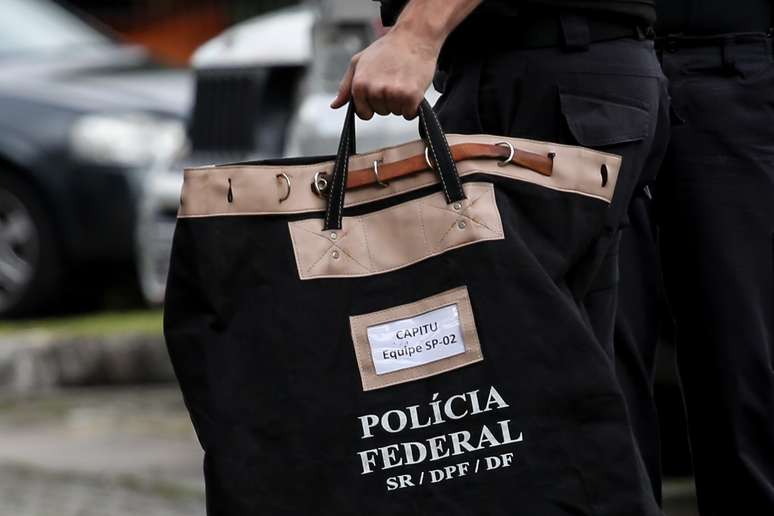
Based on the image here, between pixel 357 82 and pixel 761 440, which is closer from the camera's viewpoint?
pixel 357 82

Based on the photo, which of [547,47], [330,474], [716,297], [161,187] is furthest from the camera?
[161,187]

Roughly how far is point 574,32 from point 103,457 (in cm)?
333

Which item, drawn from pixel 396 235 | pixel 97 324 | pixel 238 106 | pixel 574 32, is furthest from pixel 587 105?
pixel 97 324

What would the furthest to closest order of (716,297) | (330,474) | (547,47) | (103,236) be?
(103,236) < (716,297) < (547,47) < (330,474)

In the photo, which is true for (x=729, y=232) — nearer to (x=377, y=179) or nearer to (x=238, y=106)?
(x=377, y=179)

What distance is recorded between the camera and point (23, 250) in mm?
7562

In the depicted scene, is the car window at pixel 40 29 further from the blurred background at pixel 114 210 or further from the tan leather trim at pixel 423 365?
the tan leather trim at pixel 423 365

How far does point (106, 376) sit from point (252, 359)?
4836mm

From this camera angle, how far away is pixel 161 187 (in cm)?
662

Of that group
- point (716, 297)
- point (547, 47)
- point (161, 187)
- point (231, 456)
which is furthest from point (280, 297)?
point (161, 187)

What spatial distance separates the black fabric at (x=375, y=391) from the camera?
2.13 metres

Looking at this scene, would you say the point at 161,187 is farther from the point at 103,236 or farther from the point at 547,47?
the point at 547,47

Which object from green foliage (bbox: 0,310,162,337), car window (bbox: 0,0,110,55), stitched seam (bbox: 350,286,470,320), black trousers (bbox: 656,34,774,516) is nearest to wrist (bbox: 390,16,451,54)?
stitched seam (bbox: 350,286,470,320)

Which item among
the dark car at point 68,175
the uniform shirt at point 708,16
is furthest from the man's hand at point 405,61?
the dark car at point 68,175
